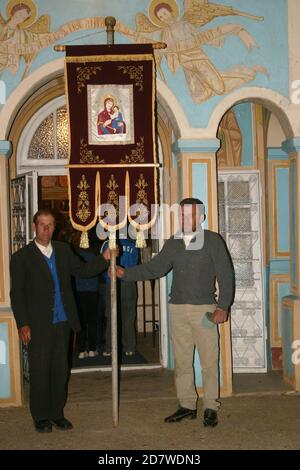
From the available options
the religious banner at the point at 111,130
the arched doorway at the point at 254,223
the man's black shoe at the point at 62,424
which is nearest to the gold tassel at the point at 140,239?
the religious banner at the point at 111,130

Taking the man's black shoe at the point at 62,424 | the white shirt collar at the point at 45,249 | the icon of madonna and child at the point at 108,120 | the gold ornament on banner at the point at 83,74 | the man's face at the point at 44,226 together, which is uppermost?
the gold ornament on banner at the point at 83,74

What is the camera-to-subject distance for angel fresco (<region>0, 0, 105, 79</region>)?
6141 mm

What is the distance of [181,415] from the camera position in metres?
5.55

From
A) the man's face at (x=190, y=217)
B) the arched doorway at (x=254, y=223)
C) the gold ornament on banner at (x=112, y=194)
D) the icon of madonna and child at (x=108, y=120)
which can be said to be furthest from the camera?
the arched doorway at (x=254, y=223)

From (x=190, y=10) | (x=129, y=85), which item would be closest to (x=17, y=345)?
(x=129, y=85)

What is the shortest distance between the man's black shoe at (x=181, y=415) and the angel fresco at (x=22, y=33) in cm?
341

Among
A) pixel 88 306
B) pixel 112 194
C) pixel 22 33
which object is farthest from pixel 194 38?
pixel 88 306

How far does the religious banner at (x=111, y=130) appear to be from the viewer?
18.6ft

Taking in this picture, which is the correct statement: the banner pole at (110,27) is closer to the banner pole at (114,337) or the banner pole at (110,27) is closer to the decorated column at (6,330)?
the decorated column at (6,330)

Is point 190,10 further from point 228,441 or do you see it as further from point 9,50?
point 228,441

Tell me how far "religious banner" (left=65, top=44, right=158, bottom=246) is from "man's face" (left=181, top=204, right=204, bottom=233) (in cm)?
39

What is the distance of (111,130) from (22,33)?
1.35 m

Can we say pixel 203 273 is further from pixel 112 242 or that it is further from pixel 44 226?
pixel 44 226

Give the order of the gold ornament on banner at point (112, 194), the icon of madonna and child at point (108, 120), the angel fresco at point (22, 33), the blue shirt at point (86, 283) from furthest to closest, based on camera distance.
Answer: the blue shirt at point (86, 283) < the angel fresco at point (22, 33) < the icon of madonna and child at point (108, 120) < the gold ornament on banner at point (112, 194)
